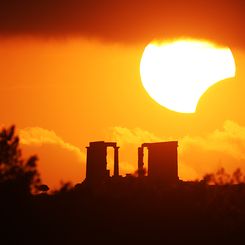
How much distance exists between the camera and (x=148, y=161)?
202 ft

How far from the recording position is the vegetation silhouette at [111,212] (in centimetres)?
2786

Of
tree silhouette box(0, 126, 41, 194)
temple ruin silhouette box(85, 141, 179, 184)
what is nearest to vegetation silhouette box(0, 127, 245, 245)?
tree silhouette box(0, 126, 41, 194)

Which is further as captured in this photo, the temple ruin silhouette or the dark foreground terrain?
the temple ruin silhouette

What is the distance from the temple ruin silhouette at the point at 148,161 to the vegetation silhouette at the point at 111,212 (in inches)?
770

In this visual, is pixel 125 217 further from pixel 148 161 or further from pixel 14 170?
pixel 148 161

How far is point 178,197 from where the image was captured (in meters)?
36.9

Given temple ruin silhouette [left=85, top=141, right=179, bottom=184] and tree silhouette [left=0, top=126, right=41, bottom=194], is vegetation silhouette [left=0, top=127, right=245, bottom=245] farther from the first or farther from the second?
temple ruin silhouette [left=85, top=141, right=179, bottom=184]

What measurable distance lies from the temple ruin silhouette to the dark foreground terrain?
66.4 feet

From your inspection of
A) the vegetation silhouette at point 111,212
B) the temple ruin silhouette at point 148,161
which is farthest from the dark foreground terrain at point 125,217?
the temple ruin silhouette at point 148,161

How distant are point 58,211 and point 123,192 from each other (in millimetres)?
7182

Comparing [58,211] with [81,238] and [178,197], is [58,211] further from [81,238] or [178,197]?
[178,197]

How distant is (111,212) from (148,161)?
29.3 meters

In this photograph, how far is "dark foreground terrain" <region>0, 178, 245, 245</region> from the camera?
1094 inches

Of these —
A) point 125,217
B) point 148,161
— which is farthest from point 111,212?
point 148,161
